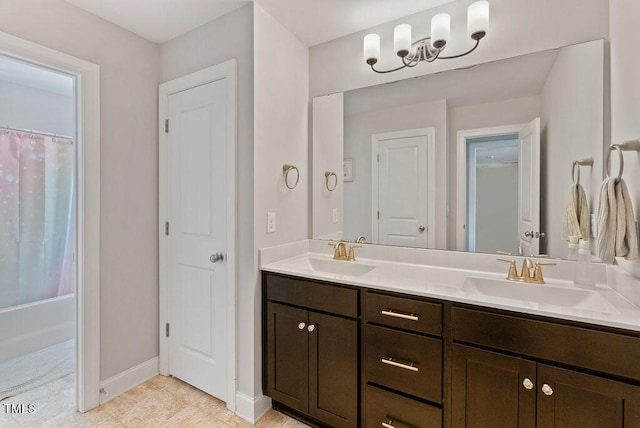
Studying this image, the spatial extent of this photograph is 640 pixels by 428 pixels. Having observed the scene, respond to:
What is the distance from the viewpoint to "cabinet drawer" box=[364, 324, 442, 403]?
52.7 inches

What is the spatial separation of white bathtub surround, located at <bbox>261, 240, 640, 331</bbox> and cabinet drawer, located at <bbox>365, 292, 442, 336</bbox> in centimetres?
5

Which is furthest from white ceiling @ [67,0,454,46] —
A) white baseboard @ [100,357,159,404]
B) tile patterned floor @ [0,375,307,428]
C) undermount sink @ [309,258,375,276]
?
tile patterned floor @ [0,375,307,428]

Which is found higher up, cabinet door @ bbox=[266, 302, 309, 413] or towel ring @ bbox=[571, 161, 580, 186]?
towel ring @ bbox=[571, 161, 580, 186]

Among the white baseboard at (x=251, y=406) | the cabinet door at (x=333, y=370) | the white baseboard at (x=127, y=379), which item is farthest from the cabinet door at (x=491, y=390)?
the white baseboard at (x=127, y=379)

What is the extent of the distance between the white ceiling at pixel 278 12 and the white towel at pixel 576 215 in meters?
1.25

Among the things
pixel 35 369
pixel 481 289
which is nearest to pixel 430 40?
pixel 481 289

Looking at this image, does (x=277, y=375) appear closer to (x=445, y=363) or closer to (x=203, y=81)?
(x=445, y=363)

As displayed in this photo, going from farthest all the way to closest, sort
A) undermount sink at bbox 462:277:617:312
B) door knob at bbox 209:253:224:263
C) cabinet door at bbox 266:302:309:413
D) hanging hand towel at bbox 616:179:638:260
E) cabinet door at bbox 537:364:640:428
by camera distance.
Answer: door knob at bbox 209:253:224:263
cabinet door at bbox 266:302:309:413
undermount sink at bbox 462:277:617:312
hanging hand towel at bbox 616:179:638:260
cabinet door at bbox 537:364:640:428

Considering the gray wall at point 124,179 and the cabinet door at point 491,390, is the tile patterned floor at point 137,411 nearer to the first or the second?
the gray wall at point 124,179

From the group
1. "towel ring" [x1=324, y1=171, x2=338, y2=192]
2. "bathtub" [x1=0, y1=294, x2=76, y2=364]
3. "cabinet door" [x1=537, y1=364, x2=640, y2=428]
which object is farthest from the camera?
"bathtub" [x1=0, y1=294, x2=76, y2=364]

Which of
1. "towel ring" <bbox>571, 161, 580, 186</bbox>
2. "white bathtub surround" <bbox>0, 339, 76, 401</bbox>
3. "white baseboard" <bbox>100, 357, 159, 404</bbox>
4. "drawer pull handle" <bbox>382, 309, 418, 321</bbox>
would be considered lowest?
"white bathtub surround" <bbox>0, 339, 76, 401</bbox>

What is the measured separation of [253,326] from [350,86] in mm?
1685

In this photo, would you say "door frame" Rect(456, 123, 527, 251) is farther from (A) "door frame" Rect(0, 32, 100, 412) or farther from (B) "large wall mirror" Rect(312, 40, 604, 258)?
(A) "door frame" Rect(0, 32, 100, 412)

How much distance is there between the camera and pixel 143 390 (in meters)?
2.09
